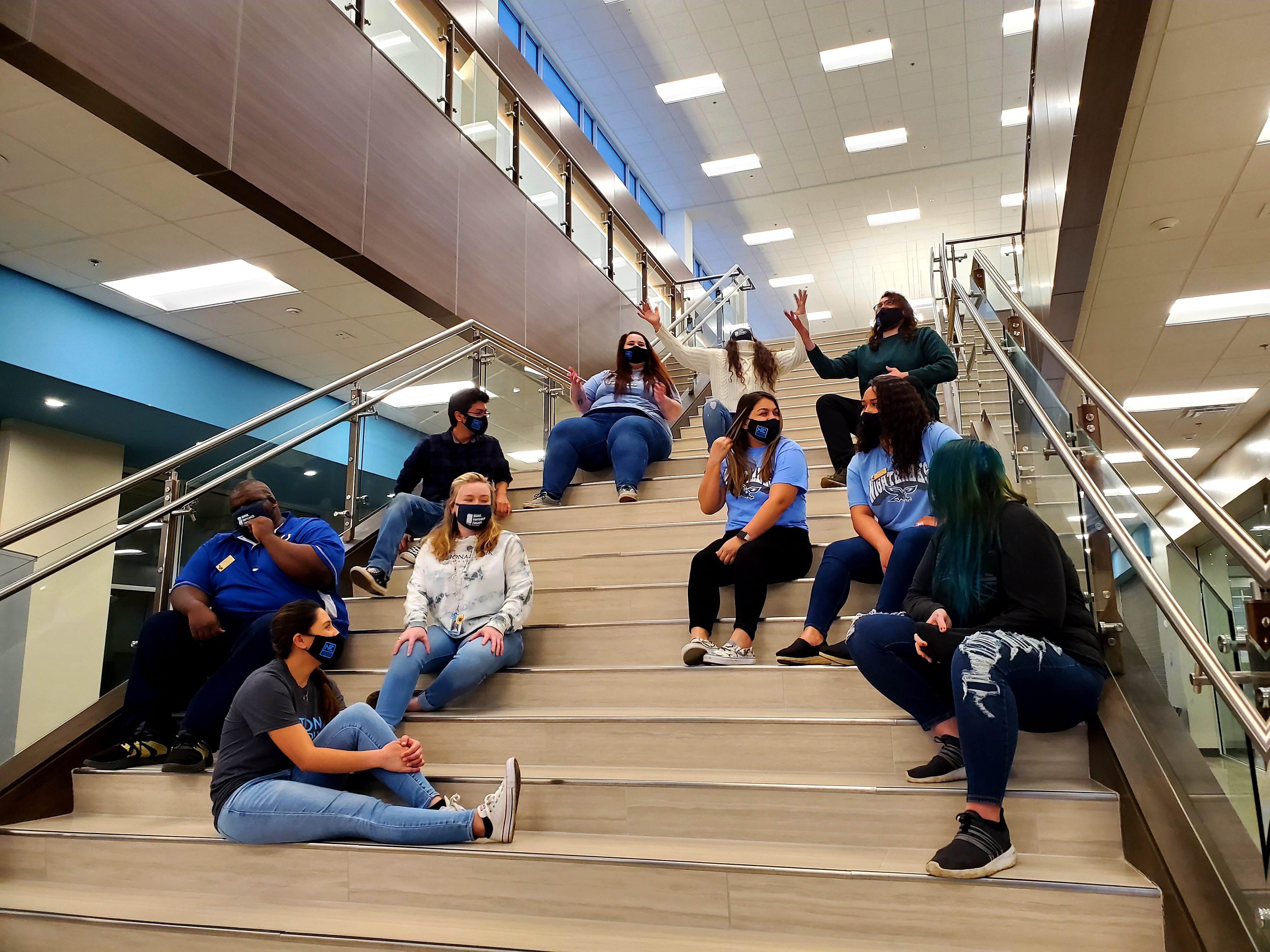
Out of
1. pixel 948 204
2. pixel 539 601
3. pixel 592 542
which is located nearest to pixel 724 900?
pixel 539 601

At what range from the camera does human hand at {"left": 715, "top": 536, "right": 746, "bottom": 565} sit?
10.9ft

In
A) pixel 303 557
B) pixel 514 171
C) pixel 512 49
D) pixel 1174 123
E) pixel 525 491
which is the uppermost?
pixel 512 49

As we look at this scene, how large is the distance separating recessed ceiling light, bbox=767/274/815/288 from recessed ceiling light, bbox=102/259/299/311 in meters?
11.4

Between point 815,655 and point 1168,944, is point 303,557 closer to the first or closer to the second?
point 815,655

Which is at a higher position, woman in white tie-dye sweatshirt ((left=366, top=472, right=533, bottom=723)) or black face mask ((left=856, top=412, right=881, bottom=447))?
black face mask ((left=856, top=412, right=881, bottom=447))

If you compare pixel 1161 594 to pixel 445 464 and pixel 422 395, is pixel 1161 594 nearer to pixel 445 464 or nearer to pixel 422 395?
pixel 445 464

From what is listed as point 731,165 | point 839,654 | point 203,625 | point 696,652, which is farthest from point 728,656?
point 731,165

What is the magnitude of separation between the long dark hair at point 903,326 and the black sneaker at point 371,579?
263cm

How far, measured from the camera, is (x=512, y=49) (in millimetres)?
8820

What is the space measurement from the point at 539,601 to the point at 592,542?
0.63 m

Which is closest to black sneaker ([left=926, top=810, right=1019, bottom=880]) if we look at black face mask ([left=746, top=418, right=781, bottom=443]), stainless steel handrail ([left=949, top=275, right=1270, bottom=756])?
stainless steel handrail ([left=949, top=275, right=1270, bottom=756])

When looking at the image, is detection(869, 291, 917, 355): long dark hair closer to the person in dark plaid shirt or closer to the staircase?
the staircase

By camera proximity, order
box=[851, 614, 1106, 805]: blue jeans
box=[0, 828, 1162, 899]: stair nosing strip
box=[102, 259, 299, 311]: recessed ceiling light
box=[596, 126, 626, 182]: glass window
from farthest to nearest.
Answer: box=[596, 126, 626, 182]: glass window < box=[102, 259, 299, 311]: recessed ceiling light < box=[851, 614, 1106, 805]: blue jeans < box=[0, 828, 1162, 899]: stair nosing strip

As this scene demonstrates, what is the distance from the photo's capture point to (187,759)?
2963mm
